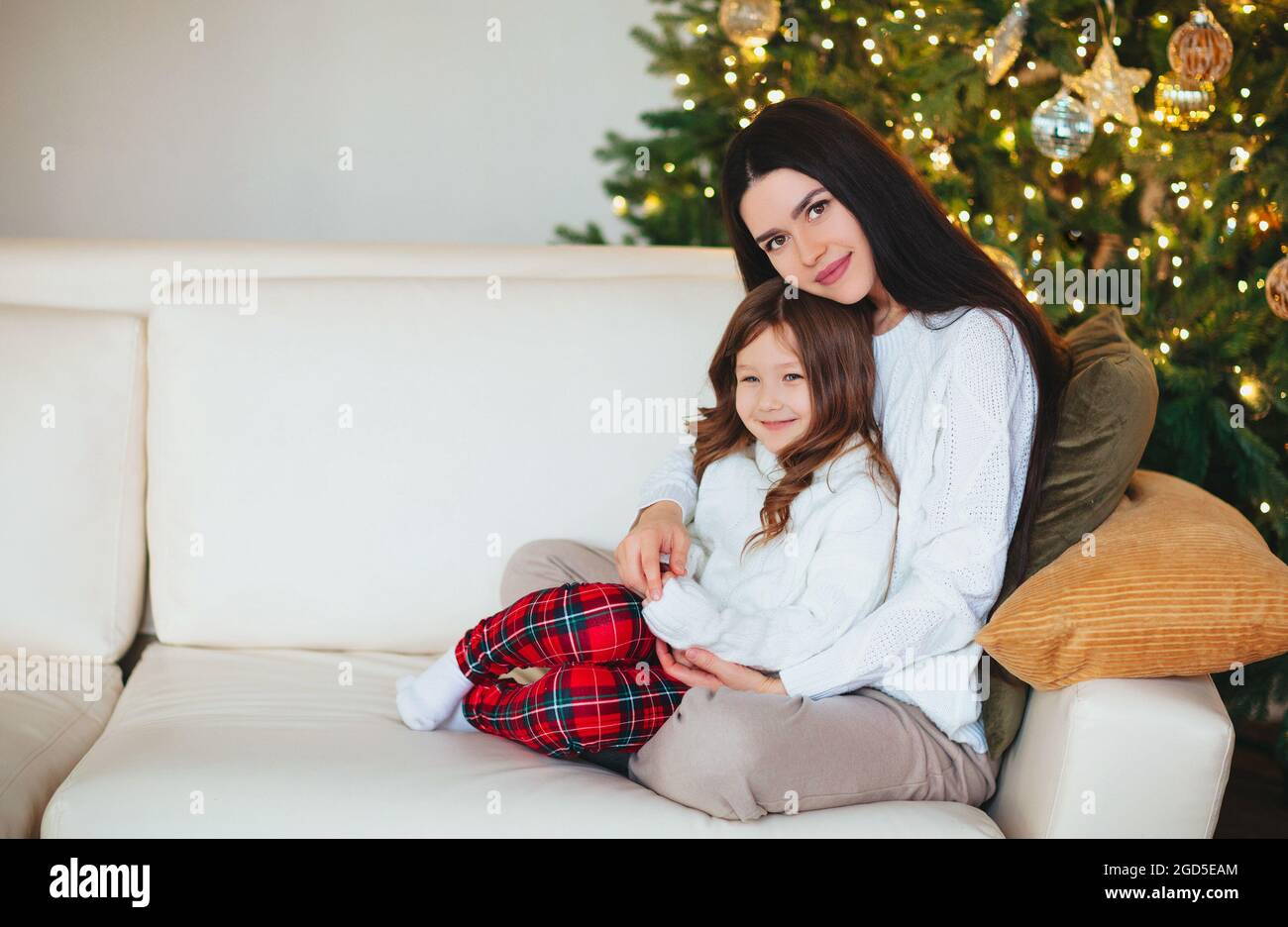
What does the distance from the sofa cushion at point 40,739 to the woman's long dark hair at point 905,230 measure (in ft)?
3.75

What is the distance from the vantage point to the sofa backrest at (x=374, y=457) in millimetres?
1699

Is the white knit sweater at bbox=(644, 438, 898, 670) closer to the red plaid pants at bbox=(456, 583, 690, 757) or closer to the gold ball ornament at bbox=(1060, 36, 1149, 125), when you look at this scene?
the red plaid pants at bbox=(456, 583, 690, 757)

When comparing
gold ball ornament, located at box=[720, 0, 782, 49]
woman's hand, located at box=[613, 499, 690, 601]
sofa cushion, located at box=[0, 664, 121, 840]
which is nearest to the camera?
sofa cushion, located at box=[0, 664, 121, 840]

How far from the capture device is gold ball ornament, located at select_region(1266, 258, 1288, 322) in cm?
168

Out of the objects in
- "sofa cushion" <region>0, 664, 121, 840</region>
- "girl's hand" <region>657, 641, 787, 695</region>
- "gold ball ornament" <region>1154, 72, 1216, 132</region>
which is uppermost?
"gold ball ornament" <region>1154, 72, 1216, 132</region>

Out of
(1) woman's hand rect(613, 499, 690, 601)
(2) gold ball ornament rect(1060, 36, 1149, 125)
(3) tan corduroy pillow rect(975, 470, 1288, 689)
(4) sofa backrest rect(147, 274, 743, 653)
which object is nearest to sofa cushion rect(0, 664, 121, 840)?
(4) sofa backrest rect(147, 274, 743, 653)

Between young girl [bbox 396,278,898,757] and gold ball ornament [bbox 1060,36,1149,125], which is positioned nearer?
young girl [bbox 396,278,898,757]

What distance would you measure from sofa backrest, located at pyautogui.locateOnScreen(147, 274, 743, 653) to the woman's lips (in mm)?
343

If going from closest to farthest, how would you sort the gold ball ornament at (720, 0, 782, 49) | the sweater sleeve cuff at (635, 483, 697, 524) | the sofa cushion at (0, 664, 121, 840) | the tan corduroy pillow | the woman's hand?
the tan corduroy pillow → the sofa cushion at (0, 664, 121, 840) → the woman's hand → the sweater sleeve cuff at (635, 483, 697, 524) → the gold ball ornament at (720, 0, 782, 49)

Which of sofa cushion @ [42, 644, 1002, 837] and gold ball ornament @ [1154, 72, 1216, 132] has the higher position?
gold ball ornament @ [1154, 72, 1216, 132]

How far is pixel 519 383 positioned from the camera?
5.66 feet

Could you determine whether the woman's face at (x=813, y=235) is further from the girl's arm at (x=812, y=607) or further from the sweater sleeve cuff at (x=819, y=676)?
the sweater sleeve cuff at (x=819, y=676)
